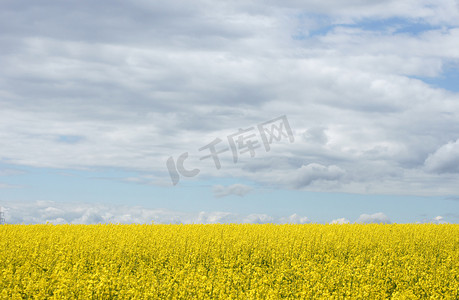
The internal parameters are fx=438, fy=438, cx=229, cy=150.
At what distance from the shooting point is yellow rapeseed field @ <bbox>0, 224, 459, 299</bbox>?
907cm

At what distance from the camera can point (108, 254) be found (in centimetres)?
1452

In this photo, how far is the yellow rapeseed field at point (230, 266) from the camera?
9.07m

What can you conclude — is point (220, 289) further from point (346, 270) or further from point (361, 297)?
point (346, 270)

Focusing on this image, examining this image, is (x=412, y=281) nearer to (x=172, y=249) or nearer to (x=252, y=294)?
(x=252, y=294)

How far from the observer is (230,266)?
13.2 m

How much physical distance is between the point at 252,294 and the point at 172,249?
23.3 ft

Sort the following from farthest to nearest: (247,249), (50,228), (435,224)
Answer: (435,224), (50,228), (247,249)

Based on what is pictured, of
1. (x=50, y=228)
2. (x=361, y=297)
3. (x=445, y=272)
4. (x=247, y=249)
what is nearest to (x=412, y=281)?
(x=445, y=272)

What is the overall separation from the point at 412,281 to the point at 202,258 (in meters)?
6.58

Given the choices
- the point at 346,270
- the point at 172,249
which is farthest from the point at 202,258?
the point at 346,270

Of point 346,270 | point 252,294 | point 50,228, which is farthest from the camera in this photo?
point 50,228

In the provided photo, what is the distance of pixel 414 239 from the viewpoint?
19328 mm

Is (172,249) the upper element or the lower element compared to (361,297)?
upper

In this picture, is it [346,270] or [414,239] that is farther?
[414,239]
